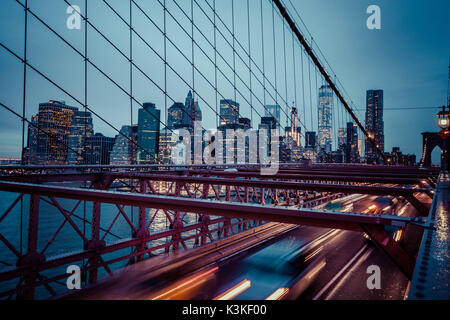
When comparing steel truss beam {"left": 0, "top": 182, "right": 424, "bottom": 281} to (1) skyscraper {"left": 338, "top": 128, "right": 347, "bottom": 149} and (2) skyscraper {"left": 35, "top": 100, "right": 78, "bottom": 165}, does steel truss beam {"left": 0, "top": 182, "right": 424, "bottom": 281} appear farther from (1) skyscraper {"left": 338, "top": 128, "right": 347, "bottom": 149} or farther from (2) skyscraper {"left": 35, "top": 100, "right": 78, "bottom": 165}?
(1) skyscraper {"left": 338, "top": 128, "right": 347, "bottom": 149}

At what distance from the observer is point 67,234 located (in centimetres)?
4219

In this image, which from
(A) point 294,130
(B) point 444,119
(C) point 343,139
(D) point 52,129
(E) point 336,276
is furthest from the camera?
(C) point 343,139

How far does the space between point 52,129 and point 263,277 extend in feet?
39.3

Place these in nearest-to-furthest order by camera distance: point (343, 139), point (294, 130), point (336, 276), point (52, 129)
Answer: point (336, 276)
point (52, 129)
point (294, 130)
point (343, 139)

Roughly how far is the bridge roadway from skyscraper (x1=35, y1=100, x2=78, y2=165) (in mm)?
8611

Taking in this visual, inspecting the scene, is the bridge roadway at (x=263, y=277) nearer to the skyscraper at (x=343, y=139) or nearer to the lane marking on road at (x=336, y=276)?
the lane marking on road at (x=336, y=276)

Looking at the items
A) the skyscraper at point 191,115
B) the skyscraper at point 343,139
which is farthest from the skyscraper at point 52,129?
the skyscraper at point 343,139

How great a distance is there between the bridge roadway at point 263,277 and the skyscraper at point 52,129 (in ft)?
28.3

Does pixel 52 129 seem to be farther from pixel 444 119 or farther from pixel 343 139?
pixel 343 139

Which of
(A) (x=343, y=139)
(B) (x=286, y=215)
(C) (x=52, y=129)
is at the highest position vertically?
(A) (x=343, y=139)

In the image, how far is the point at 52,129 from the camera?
12.9m

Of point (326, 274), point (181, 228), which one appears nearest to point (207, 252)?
point (181, 228)

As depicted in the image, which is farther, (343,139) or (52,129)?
(343,139)

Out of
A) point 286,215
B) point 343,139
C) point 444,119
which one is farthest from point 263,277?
point 343,139
